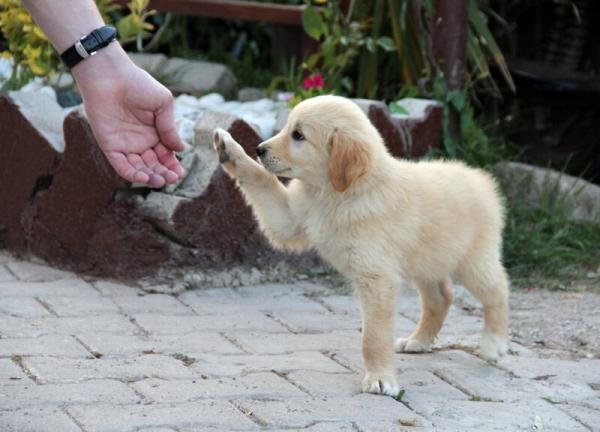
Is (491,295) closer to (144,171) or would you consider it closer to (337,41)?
(144,171)

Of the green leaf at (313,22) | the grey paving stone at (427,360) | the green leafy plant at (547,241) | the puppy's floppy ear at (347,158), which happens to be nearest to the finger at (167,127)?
the puppy's floppy ear at (347,158)

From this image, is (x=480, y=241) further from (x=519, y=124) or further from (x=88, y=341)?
(x=519, y=124)

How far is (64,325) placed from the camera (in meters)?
4.55

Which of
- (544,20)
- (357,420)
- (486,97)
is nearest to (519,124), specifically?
(486,97)

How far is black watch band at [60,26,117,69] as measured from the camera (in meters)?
3.37

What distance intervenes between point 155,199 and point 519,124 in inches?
120

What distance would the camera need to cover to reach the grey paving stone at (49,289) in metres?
4.96

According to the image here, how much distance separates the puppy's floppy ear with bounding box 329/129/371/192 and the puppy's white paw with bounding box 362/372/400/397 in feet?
2.16

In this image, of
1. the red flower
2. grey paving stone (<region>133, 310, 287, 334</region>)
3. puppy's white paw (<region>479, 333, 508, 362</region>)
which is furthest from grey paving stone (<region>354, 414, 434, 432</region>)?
the red flower

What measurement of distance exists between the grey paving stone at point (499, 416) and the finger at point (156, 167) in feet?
3.68

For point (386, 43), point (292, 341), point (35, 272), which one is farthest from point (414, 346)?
point (386, 43)

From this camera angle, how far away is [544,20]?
768cm

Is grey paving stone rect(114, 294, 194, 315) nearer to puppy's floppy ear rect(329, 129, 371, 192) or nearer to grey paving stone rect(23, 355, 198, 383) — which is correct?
grey paving stone rect(23, 355, 198, 383)

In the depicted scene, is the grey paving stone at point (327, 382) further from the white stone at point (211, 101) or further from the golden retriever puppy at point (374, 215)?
the white stone at point (211, 101)
